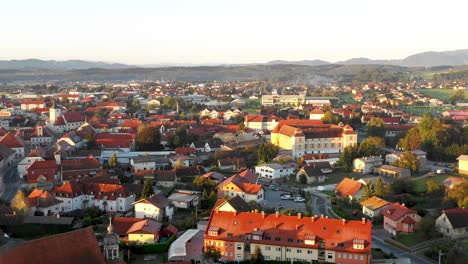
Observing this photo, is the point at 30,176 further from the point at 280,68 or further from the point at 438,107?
the point at 280,68

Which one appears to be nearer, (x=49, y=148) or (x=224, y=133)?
(x=49, y=148)

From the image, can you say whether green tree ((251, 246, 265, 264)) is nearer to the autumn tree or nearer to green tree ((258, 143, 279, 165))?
the autumn tree

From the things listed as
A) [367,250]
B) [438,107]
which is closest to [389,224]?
[367,250]

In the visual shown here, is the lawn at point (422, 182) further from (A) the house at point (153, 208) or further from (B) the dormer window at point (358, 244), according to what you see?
(A) the house at point (153, 208)

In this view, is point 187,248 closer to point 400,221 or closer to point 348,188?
point 400,221

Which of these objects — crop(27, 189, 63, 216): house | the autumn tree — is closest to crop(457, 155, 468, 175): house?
crop(27, 189, 63, 216): house

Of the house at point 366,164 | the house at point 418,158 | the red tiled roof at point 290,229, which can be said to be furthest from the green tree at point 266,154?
the red tiled roof at point 290,229
